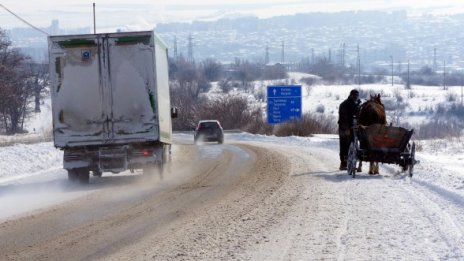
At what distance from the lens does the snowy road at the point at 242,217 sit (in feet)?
31.9

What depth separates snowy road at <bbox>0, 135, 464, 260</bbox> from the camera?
383 inches

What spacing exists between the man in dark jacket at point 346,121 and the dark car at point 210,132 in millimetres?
28536

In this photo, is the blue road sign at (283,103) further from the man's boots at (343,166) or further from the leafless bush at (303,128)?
the man's boots at (343,166)

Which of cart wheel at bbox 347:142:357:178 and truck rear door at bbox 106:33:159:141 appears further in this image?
truck rear door at bbox 106:33:159:141

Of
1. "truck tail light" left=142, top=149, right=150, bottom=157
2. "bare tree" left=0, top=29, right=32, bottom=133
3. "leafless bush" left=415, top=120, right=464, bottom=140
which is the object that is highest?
"bare tree" left=0, top=29, right=32, bottom=133

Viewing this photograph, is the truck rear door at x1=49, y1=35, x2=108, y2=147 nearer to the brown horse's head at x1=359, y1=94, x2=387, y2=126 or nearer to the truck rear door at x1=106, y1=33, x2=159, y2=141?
the truck rear door at x1=106, y1=33, x2=159, y2=141

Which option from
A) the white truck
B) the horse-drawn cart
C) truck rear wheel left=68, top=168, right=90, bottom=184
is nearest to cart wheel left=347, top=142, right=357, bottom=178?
the horse-drawn cart

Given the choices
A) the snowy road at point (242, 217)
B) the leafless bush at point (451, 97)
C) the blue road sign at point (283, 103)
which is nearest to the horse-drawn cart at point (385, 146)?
the snowy road at point (242, 217)

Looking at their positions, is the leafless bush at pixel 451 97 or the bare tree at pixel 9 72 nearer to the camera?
the bare tree at pixel 9 72

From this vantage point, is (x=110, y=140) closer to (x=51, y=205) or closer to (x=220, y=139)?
(x=51, y=205)

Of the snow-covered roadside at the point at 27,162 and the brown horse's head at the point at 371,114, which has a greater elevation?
the brown horse's head at the point at 371,114

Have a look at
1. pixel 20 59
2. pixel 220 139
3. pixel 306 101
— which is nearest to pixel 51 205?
pixel 220 139

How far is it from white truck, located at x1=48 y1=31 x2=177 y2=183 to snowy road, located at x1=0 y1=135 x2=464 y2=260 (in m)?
0.82

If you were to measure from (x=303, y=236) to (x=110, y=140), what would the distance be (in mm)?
9637
